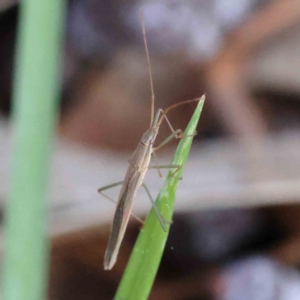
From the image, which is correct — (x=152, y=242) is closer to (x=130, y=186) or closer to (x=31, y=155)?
(x=31, y=155)

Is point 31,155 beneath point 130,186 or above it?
above

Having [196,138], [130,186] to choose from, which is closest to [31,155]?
[130,186]

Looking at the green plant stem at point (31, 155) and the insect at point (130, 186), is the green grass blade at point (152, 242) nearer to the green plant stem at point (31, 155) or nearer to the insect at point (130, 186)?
the green plant stem at point (31, 155)

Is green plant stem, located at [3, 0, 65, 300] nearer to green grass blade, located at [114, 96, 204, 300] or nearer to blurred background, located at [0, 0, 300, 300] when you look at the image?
green grass blade, located at [114, 96, 204, 300]

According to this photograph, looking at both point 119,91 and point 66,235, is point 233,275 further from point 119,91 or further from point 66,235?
point 119,91

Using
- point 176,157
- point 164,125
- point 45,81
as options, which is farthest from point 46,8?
point 164,125

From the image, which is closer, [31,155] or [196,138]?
[31,155]
